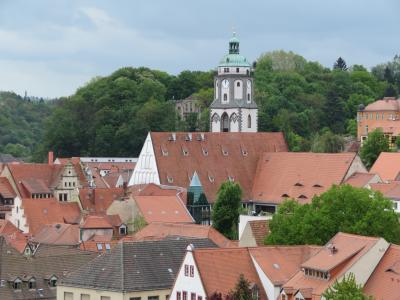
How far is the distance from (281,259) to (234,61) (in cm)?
6562

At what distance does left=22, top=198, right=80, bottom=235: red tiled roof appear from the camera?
90.9m

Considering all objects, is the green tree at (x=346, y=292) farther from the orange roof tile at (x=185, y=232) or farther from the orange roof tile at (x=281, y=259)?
the orange roof tile at (x=185, y=232)

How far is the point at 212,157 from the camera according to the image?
321 ft

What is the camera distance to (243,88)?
116m

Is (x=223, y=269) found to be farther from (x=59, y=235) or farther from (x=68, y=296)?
(x=59, y=235)

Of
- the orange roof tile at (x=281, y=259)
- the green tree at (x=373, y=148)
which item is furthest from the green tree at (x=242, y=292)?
the green tree at (x=373, y=148)

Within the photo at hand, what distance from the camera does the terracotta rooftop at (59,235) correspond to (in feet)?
262

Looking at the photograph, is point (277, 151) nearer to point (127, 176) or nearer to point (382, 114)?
point (127, 176)

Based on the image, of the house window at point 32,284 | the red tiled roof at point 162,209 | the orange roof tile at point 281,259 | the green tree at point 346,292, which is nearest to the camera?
the green tree at point 346,292

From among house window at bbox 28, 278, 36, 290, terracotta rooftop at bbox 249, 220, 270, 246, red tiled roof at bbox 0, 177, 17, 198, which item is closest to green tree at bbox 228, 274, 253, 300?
house window at bbox 28, 278, 36, 290

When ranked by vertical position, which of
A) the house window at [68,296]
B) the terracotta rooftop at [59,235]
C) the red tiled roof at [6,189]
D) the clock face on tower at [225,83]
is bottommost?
the house window at [68,296]

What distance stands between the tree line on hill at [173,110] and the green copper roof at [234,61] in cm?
1449

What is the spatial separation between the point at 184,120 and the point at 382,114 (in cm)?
2579

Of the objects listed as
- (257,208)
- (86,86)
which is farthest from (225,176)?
(86,86)
